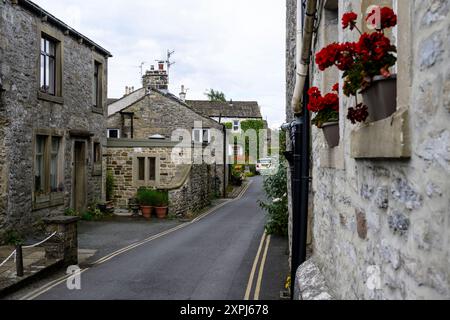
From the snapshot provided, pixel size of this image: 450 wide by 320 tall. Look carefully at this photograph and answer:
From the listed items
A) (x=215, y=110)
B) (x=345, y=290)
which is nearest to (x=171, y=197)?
(x=345, y=290)

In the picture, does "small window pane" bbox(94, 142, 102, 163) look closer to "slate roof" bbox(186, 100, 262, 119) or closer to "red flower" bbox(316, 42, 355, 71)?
"red flower" bbox(316, 42, 355, 71)

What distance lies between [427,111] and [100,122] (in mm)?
18124

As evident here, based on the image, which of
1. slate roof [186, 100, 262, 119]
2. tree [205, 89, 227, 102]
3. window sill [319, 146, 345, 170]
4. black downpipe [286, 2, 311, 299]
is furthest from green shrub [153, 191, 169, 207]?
tree [205, 89, 227, 102]

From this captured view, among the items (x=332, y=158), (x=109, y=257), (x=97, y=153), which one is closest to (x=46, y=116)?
(x=97, y=153)

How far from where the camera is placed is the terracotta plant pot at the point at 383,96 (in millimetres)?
2367

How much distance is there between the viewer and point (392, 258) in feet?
7.71

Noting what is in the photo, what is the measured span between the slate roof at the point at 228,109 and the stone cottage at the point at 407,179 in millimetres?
44542

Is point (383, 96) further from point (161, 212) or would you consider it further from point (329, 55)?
point (161, 212)

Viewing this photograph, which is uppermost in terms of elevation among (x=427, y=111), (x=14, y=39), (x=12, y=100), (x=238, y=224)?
(x=14, y=39)

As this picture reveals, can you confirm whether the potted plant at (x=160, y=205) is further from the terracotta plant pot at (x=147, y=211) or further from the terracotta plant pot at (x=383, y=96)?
the terracotta plant pot at (x=383, y=96)

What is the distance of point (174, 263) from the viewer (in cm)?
1001

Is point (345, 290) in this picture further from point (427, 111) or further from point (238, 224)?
point (238, 224)

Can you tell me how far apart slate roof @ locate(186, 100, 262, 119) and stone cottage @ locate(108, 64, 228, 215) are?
1678 centimetres

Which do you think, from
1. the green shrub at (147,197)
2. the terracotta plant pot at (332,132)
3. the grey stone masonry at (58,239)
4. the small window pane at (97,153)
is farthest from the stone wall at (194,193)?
the terracotta plant pot at (332,132)
